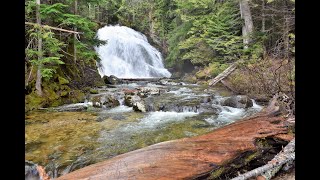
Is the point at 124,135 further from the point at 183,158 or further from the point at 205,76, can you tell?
the point at 205,76

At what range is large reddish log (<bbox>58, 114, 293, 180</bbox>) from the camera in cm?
272

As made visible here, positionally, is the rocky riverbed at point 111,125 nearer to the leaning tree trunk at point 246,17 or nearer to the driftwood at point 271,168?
the driftwood at point 271,168

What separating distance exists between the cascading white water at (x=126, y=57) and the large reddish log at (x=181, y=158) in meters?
19.9

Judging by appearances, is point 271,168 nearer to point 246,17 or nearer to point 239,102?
point 239,102

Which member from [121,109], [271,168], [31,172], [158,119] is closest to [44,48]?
[121,109]

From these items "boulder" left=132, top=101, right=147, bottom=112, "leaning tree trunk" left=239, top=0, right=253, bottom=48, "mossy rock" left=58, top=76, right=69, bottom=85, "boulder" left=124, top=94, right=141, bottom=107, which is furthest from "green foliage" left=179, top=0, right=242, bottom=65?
"mossy rock" left=58, top=76, right=69, bottom=85

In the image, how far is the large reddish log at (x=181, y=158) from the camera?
8.92 feet

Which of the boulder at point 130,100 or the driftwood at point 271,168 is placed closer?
the driftwood at point 271,168

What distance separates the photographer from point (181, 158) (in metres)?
3.09

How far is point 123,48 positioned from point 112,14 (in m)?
11.6

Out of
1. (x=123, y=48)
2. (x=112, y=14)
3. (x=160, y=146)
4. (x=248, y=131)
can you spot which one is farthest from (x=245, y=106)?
(x=112, y=14)

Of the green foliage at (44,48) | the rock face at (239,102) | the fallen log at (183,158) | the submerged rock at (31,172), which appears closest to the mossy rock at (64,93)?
the green foliage at (44,48)

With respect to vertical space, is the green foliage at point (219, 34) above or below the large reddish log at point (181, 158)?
above

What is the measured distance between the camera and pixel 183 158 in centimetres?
308
